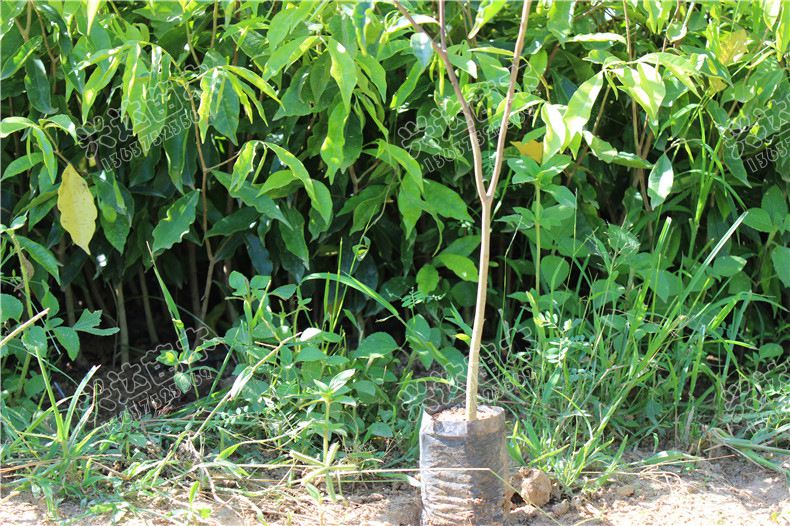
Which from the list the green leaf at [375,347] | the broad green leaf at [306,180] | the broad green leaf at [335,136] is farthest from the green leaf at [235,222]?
the green leaf at [375,347]

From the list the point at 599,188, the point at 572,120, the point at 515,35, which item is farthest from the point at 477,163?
the point at 599,188

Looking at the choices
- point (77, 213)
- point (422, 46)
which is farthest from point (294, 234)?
point (422, 46)

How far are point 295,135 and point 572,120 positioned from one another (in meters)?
0.91

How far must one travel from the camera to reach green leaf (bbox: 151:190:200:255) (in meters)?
2.25

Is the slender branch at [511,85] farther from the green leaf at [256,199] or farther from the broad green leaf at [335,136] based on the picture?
the green leaf at [256,199]

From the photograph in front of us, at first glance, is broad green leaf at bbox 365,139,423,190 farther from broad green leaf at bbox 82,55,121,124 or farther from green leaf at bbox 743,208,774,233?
green leaf at bbox 743,208,774,233

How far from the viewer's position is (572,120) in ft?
5.62

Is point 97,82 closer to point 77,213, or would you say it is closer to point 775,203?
point 77,213

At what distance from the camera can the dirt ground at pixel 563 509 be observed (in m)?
1.87

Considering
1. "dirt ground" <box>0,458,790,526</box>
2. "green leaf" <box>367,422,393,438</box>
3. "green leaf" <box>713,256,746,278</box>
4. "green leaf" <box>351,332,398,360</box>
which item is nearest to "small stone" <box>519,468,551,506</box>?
"dirt ground" <box>0,458,790,526</box>

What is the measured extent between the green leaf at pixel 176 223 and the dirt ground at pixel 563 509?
0.67 metres

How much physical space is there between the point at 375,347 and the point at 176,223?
0.60m

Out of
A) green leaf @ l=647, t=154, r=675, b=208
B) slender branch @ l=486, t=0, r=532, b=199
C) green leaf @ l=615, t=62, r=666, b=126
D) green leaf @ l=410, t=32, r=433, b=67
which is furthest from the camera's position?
green leaf @ l=647, t=154, r=675, b=208

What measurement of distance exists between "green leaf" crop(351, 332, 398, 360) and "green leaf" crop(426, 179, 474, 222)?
0.35 metres
